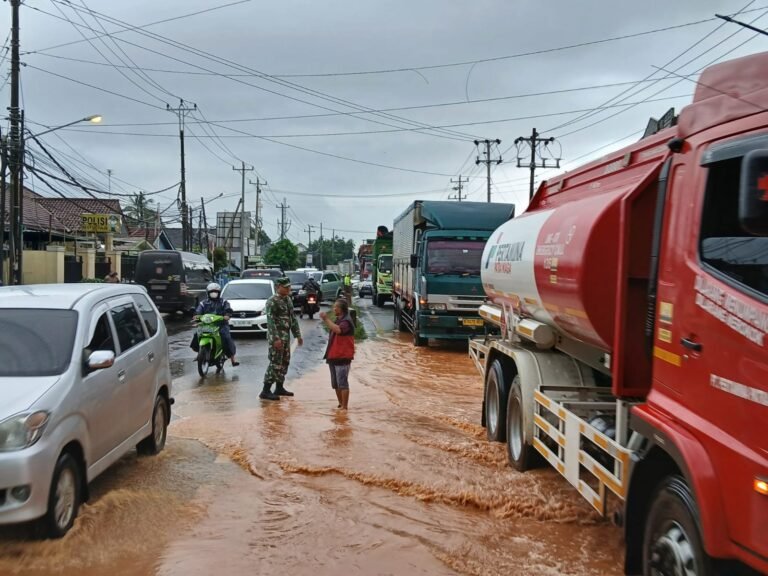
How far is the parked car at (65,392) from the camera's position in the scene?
14.3 ft

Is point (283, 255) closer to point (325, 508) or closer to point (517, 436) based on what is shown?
point (517, 436)

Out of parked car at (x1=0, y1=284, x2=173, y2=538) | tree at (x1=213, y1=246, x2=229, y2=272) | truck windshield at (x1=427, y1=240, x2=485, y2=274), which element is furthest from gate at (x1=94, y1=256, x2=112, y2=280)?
parked car at (x1=0, y1=284, x2=173, y2=538)

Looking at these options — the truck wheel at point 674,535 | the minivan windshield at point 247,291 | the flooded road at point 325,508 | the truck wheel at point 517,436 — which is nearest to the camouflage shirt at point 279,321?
the flooded road at point 325,508

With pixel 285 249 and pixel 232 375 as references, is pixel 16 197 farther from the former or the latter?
pixel 285 249

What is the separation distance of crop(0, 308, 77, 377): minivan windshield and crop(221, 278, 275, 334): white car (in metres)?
13.0

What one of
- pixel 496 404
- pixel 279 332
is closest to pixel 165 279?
pixel 279 332

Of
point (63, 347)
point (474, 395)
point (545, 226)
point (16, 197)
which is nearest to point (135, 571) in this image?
point (63, 347)

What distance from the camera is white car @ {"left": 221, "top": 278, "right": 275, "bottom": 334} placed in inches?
738

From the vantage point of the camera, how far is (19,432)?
4355 millimetres

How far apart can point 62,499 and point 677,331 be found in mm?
3913

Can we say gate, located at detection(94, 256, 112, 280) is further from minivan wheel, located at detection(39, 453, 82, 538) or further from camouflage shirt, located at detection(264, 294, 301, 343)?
minivan wheel, located at detection(39, 453, 82, 538)

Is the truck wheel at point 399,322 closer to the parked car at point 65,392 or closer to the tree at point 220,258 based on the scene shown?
the parked car at point 65,392

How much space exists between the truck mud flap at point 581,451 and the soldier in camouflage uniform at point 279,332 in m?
5.05

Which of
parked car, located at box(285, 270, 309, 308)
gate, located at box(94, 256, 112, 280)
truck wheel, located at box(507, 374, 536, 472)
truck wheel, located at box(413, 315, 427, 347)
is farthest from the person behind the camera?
gate, located at box(94, 256, 112, 280)
